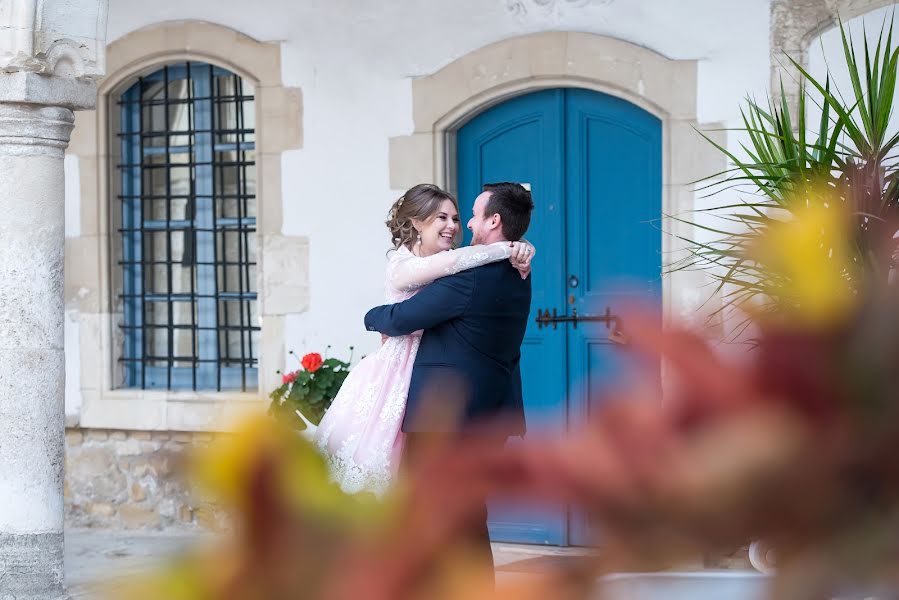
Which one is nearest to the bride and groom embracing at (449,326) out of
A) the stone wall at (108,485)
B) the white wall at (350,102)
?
the white wall at (350,102)

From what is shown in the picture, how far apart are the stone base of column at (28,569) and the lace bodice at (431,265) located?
158 centimetres

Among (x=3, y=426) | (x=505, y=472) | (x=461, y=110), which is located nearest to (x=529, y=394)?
(x=461, y=110)

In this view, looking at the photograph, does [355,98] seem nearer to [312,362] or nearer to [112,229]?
[312,362]

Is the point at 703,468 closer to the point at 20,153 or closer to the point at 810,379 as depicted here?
the point at 810,379

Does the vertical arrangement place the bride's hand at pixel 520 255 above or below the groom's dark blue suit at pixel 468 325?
above

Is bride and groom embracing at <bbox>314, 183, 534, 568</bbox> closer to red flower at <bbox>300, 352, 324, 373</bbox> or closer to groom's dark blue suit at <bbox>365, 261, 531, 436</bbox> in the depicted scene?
groom's dark blue suit at <bbox>365, 261, 531, 436</bbox>

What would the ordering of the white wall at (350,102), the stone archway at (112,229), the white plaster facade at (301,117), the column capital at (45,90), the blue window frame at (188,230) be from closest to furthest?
the column capital at (45,90) → the white plaster facade at (301,117) → the white wall at (350,102) → the stone archway at (112,229) → the blue window frame at (188,230)

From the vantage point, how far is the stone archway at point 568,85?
5750 millimetres

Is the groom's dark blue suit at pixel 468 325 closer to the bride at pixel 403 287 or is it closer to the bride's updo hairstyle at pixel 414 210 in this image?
the bride at pixel 403 287

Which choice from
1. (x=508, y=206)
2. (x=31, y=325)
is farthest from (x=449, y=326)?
(x=31, y=325)

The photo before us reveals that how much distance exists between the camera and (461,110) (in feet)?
20.4

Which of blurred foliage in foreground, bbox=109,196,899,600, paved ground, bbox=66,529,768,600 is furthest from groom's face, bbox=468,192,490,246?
blurred foliage in foreground, bbox=109,196,899,600

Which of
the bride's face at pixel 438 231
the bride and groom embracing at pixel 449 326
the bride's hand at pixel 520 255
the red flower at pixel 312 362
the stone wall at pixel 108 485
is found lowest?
the stone wall at pixel 108 485

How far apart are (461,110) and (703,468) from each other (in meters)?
6.01
